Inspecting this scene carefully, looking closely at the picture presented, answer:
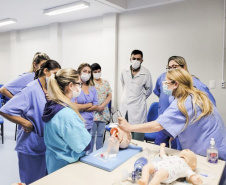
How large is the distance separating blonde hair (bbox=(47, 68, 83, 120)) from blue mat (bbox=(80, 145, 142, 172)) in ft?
0.97

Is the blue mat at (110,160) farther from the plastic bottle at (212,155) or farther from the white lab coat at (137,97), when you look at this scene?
the white lab coat at (137,97)

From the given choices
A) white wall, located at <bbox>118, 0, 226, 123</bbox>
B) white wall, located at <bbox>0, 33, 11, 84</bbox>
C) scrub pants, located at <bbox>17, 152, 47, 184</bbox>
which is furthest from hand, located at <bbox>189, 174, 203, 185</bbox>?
white wall, located at <bbox>0, 33, 11, 84</bbox>

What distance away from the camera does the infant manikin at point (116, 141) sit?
1452mm

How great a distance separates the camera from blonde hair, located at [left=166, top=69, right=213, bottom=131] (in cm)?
139

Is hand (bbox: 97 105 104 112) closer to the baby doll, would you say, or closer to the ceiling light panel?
the baby doll

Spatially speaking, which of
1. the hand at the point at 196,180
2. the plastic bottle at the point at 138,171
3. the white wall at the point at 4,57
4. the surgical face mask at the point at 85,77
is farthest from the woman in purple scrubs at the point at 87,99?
the white wall at the point at 4,57

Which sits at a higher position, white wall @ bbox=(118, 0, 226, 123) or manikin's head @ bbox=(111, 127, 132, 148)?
white wall @ bbox=(118, 0, 226, 123)

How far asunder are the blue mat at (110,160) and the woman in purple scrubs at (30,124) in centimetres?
51

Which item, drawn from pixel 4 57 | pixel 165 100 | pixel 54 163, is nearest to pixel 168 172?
pixel 54 163

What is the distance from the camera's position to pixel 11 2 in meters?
3.84

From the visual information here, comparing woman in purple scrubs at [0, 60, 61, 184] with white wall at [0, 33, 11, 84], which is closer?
woman in purple scrubs at [0, 60, 61, 184]

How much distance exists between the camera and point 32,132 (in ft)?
5.44

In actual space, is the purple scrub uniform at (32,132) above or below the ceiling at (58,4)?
below

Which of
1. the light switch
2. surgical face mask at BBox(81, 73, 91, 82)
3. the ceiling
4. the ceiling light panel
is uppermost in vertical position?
the ceiling
